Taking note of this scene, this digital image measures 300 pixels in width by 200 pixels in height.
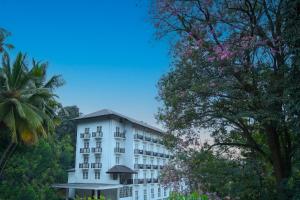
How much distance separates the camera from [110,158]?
135ft

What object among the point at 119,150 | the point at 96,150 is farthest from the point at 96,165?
the point at 119,150

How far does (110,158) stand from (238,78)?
33.6 m

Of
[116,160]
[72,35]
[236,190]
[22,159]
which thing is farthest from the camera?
[116,160]

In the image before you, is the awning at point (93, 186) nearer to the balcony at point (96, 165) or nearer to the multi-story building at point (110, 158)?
the multi-story building at point (110, 158)

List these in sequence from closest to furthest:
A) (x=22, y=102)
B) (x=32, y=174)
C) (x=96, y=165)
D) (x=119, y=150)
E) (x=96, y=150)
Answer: (x=22, y=102) < (x=32, y=174) < (x=96, y=165) < (x=96, y=150) < (x=119, y=150)

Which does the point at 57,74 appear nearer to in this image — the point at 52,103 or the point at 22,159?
the point at 52,103

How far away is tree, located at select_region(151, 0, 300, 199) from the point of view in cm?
841

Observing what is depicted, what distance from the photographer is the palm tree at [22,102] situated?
20.4 metres

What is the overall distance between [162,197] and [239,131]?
45229 millimetres

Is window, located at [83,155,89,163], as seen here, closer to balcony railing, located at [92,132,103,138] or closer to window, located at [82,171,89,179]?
window, located at [82,171,89,179]

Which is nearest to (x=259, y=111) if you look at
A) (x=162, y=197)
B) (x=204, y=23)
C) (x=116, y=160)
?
(x=204, y=23)

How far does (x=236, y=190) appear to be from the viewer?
994 cm

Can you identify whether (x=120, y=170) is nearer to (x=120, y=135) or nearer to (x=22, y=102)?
(x=120, y=135)

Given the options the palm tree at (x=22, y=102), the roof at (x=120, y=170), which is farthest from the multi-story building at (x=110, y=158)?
the palm tree at (x=22, y=102)
